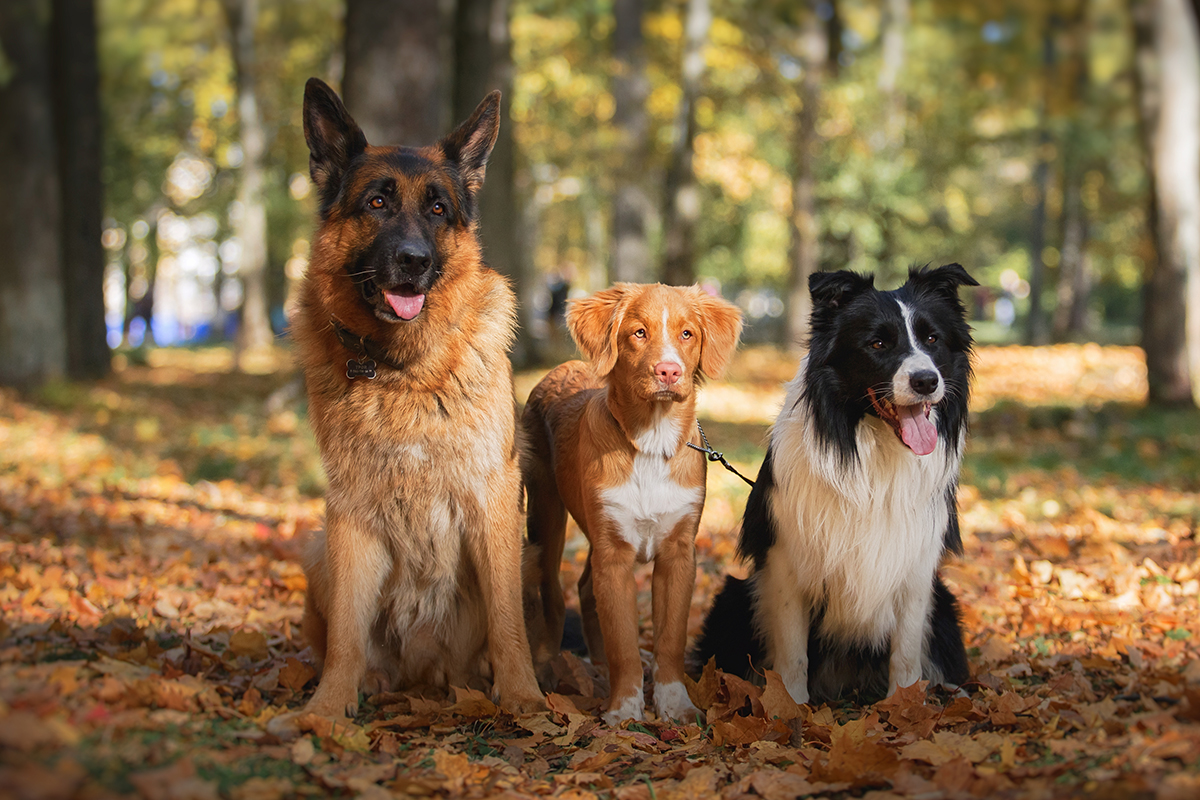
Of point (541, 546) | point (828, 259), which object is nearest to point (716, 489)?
point (541, 546)

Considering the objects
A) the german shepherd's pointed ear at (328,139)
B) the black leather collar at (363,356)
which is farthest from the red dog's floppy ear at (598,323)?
the german shepherd's pointed ear at (328,139)

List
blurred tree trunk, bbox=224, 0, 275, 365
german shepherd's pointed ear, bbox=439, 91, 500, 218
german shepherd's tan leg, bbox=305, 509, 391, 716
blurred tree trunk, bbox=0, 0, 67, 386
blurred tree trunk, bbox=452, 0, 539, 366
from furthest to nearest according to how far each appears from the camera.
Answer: blurred tree trunk, bbox=224, 0, 275, 365, blurred tree trunk, bbox=452, 0, 539, 366, blurred tree trunk, bbox=0, 0, 67, 386, german shepherd's pointed ear, bbox=439, 91, 500, 218, german shepherd's tan leg, bbox=305, 509, 391, 716

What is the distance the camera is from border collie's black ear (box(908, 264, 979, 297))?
4078mm

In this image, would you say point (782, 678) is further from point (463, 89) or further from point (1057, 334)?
point (1057, 334)

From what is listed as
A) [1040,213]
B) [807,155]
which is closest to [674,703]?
[807,155]

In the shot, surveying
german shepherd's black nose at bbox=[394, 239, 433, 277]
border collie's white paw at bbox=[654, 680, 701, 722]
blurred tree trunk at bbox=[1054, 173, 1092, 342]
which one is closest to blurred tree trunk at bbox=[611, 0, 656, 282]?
blurred tree trunk at bbox=[1054, 173, 1092, 342]

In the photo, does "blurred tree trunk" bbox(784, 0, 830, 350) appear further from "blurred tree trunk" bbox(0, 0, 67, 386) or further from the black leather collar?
the black leather collar

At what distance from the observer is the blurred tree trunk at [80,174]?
52.1 ft

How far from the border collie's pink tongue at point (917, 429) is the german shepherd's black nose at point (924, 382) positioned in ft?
0.45

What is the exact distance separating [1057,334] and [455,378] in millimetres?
30485

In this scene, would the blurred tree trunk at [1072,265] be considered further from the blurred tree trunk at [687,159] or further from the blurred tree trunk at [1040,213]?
the blurred tree trunk at [687,159]

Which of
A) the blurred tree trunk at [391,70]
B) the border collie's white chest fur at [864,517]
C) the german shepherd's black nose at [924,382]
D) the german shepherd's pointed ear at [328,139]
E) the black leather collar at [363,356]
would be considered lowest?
the border collie's white chest fur at [864,517]

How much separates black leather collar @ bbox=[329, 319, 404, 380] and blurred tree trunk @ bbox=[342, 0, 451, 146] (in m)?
7.00

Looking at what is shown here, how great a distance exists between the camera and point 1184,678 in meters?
3.56
